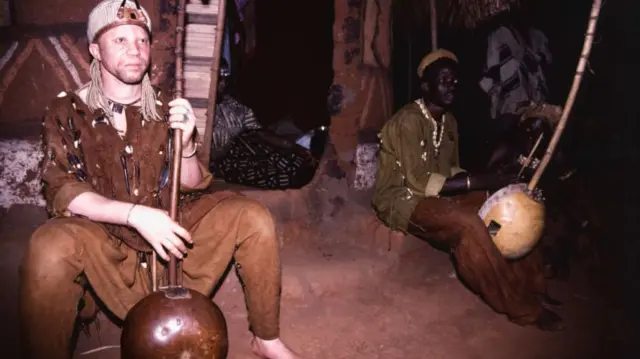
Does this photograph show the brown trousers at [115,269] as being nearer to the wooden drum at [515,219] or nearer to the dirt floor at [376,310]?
the dirt floor at [376,310]

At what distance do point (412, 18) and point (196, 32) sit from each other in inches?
100

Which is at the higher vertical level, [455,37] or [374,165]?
[455,37]

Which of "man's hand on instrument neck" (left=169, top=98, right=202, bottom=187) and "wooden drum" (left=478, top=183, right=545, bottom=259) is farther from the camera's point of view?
"wooden drum" (left=478, top=183, right=545, bottom=259)

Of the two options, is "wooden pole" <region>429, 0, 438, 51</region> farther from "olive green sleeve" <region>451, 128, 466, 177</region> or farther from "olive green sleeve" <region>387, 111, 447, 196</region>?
"olive green sleeve" <region>387, 111, 447, 196</region>

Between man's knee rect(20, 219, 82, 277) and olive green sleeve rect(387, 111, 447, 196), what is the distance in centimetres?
259

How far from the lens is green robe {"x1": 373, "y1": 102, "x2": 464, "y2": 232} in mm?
4055

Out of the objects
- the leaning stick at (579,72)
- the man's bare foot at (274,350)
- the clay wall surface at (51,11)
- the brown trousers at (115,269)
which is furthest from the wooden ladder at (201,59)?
the leaning stick at (579,72)

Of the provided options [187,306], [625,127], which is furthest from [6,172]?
[625,127]

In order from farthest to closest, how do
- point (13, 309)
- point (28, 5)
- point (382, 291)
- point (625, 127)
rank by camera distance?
point (625, 127)
point (382, 291)
point (28, 5)
point (13, 309)

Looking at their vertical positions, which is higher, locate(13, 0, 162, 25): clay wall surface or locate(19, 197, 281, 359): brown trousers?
locate(13, 0, 162, 25): clay wall surface

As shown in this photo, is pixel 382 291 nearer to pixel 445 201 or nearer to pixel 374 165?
pixel 445 201

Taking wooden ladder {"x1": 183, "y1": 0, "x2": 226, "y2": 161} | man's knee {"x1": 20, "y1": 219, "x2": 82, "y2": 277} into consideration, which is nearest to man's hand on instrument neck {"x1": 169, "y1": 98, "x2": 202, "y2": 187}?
man's knee {"x1": 20, "y1": 219, "x2": 82, "y2": 277}

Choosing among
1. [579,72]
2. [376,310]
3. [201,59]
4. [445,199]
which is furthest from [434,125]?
[201,59]

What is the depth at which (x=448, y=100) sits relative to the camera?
4.19 m
